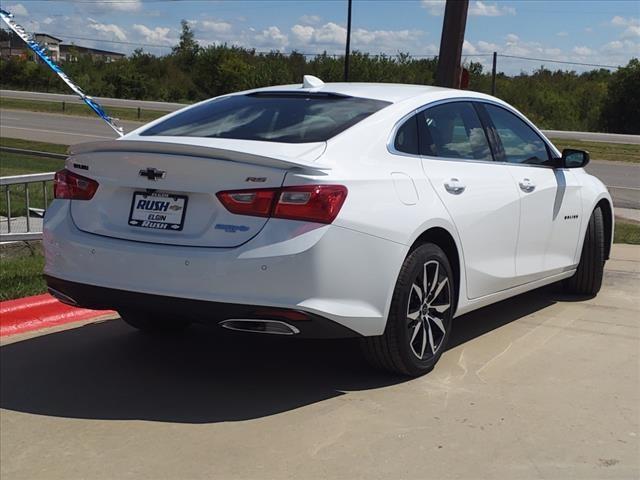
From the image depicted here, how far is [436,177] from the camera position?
4.66 meters

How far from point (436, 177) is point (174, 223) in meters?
1.50

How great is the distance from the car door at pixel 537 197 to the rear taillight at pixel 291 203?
76.9 inches

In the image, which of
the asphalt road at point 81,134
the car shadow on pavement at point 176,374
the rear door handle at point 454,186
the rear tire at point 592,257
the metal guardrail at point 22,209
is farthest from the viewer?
the asphalt road at point 81,134

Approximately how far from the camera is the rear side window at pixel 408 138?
4598 millimetres

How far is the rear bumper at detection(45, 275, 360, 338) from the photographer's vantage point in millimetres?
3904

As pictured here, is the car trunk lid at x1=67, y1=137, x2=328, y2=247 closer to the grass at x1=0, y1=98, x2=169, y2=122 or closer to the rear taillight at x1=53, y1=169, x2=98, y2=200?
the rear taillight at x1=53, y1=169, x2=98, y2=200

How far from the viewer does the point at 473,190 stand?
4.95 metres

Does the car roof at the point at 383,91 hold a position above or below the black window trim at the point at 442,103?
above

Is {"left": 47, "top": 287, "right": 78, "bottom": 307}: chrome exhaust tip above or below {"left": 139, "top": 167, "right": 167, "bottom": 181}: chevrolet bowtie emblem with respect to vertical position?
below

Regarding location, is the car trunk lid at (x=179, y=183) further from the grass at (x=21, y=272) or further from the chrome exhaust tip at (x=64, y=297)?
the grass at (x=21, y=272)

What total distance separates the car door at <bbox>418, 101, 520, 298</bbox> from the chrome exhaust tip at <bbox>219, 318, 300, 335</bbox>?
124cm

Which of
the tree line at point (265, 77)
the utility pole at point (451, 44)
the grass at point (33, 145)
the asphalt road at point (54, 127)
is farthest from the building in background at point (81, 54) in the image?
the utility pole at point (451, 44)

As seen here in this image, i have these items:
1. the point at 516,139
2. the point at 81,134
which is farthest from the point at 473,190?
the point at 81,134

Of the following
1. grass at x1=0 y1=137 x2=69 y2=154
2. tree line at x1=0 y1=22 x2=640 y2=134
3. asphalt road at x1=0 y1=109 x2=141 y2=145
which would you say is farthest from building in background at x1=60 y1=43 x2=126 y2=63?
grass at x1=0 y1=137 x2=69 y2=154
